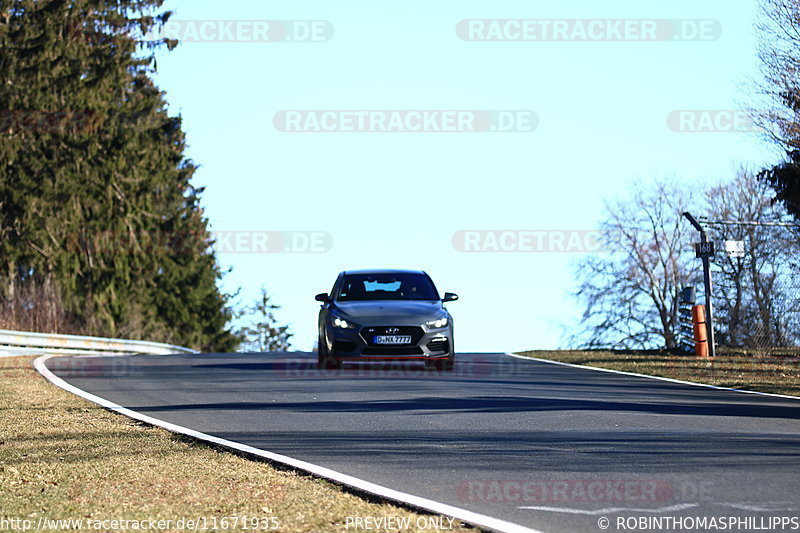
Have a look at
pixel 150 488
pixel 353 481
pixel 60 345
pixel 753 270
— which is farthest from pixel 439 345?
pixel 753 270

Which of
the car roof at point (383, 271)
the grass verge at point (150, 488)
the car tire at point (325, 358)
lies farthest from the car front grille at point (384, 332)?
the grass verge at point (150, 488)

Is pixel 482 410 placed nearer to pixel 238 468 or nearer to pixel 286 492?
pixel 238 468

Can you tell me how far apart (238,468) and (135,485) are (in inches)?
38.0

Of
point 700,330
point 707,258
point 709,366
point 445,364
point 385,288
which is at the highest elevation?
point 707,258

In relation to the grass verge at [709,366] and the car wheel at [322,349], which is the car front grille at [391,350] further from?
the grass verge at [709,366]

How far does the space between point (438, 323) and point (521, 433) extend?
24.7 ft

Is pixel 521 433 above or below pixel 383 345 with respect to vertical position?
below

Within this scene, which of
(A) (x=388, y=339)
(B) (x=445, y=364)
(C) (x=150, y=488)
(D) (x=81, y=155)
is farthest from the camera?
(D) (x=81, y=155)

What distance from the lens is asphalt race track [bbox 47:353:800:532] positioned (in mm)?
→ 7340

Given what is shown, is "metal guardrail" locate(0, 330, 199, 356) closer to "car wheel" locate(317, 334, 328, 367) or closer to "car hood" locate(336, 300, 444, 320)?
"car wheel" locate(317, 334, 328, 367)

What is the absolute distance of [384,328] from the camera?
1777 centimetres

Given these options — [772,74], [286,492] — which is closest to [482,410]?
[286,492]

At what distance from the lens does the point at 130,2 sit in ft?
147

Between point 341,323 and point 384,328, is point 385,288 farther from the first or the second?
point 384,328
